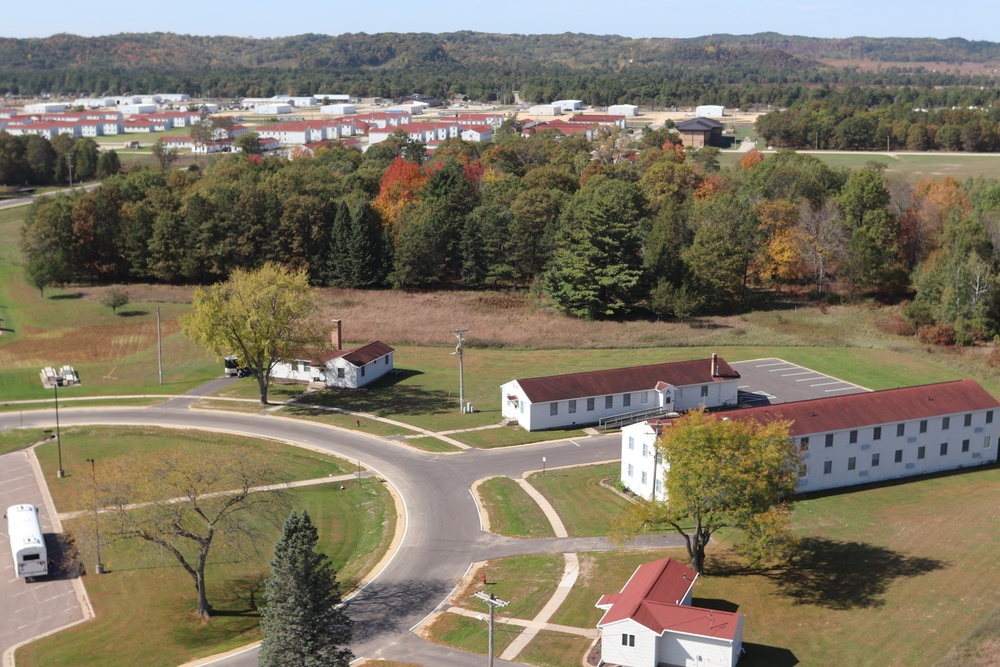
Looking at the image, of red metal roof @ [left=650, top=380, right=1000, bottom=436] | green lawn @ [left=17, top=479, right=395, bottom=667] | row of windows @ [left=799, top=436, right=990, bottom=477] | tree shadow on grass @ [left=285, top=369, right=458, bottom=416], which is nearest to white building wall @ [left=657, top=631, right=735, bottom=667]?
green lawn @ [left=17, top=479, right=395, bottom=667]

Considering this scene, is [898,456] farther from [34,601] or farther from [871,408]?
[34,601]

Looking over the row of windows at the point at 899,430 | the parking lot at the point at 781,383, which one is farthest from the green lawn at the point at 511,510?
the parking lot at the point at 781,383

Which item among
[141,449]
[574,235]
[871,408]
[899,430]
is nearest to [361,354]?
[141,449]

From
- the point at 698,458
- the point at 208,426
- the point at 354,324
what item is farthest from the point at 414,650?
the point at 354,324

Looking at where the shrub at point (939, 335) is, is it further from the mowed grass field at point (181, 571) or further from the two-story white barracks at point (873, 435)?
the mowed grass field at point (181, 571)

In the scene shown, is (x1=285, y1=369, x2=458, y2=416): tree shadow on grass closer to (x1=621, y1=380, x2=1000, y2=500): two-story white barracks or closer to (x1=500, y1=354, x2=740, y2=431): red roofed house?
(x1=500, y1=354, x2=740, y2=431): red roofed house
